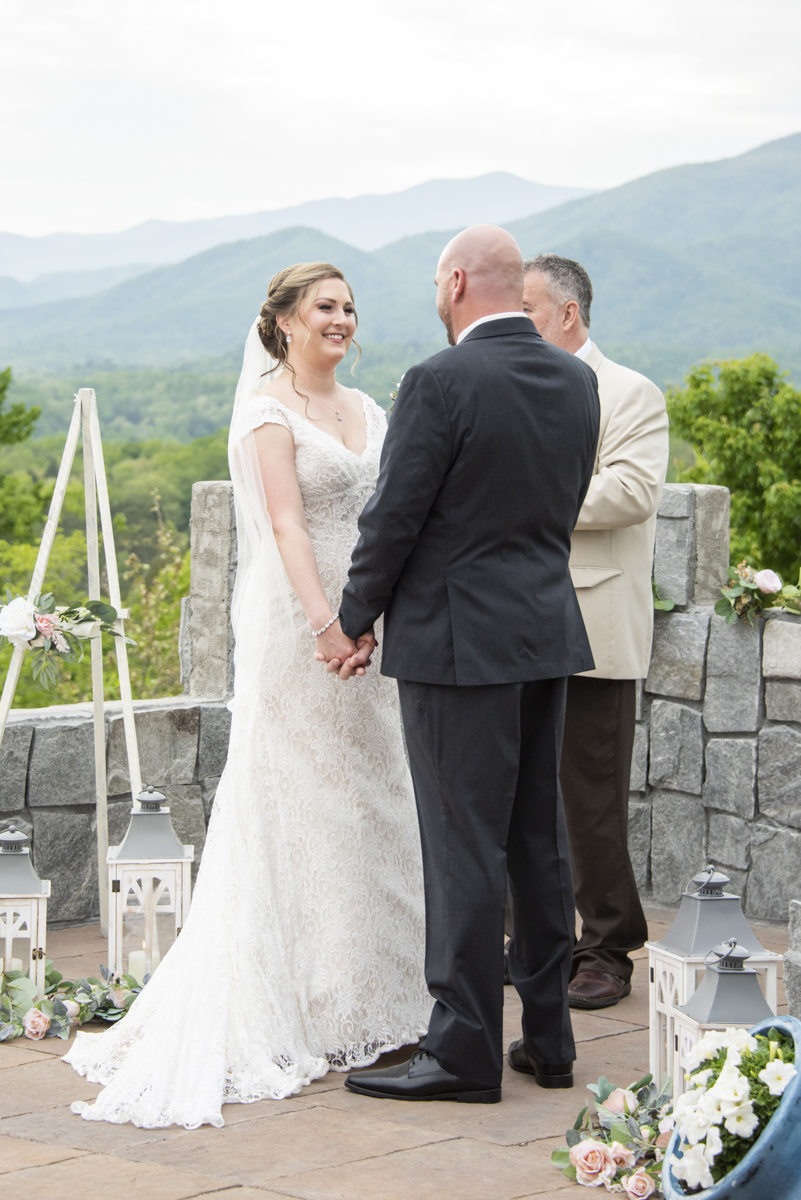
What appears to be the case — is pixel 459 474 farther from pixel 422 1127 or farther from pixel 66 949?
pixel 66 949

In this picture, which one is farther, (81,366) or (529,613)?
(81,366)

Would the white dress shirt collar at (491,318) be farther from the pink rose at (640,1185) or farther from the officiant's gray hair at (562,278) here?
the pink rose at (640,1185)

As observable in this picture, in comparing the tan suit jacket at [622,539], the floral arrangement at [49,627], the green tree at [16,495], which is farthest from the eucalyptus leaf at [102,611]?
the green tree at [16,495]

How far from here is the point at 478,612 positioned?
98.5 inches

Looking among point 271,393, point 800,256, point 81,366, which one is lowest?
point 271,393

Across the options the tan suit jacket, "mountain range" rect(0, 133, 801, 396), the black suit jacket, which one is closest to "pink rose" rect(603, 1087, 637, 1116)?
the black suit jacket

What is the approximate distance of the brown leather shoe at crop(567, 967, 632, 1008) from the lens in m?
3.27

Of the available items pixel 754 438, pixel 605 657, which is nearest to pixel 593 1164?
pixel 605 657

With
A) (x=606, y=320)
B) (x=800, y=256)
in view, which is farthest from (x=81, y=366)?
(x=800, y=256)

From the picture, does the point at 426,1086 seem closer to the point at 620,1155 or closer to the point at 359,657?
the point at 620,1155

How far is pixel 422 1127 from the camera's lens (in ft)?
7.94

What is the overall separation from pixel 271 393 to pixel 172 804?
1736 millimetres

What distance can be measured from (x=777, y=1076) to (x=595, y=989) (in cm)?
145

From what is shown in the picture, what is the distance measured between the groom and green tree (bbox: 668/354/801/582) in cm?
1619
